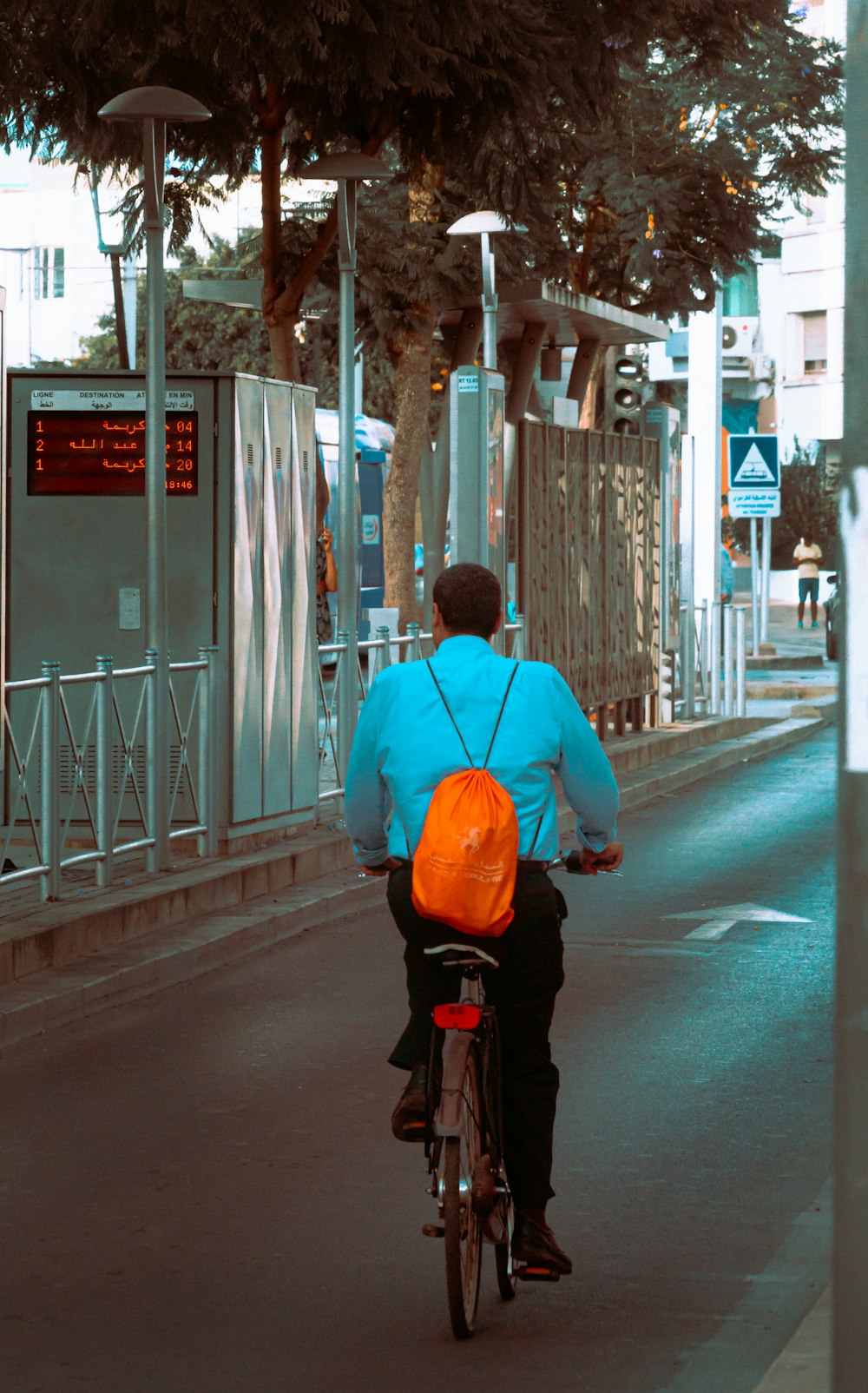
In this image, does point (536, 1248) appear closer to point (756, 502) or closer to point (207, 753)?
point (207, 753)

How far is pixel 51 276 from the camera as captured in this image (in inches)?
3280

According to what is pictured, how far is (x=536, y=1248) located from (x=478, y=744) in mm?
1129

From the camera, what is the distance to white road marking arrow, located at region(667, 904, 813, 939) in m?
11.0

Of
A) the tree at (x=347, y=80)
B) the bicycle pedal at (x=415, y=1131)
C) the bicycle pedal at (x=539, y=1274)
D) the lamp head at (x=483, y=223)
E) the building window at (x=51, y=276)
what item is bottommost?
the bicycle pedal at (x=539, y=1274)

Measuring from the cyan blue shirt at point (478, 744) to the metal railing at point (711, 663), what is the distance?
1783 centimetres

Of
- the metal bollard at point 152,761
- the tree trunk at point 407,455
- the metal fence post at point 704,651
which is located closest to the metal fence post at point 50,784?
the metal bollard at point 152,761

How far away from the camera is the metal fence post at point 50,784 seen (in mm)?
9539

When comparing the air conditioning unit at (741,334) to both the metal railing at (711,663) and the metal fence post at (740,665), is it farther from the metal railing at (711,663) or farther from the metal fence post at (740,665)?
the metal fence post at (740,665)

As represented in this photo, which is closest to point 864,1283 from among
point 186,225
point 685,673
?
point 186,225

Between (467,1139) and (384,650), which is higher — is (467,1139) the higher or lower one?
the lower one

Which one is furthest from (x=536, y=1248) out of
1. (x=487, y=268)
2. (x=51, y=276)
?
(x=51, y=276)

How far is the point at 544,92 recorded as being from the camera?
1447cm

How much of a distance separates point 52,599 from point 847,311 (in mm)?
9260

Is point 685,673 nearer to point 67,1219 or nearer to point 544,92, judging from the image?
point 544,92
